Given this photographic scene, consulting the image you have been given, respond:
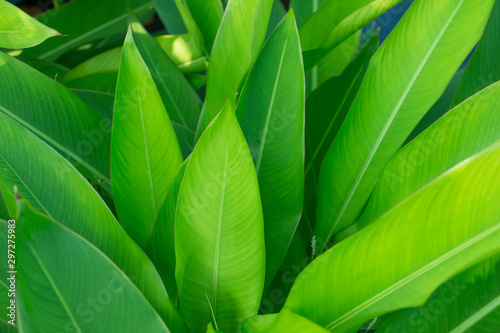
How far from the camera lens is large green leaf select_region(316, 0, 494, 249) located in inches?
19.2

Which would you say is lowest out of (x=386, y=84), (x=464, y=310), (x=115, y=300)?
(x=464, y=310)

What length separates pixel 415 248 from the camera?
0.36m

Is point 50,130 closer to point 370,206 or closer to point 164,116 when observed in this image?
point 164,116

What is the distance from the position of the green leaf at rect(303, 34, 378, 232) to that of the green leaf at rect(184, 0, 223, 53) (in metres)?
0.21

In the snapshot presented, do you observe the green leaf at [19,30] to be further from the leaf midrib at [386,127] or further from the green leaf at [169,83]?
the leaf midrib at [386,127]

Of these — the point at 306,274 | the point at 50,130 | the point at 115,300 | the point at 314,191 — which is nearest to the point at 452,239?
the point at 306,274

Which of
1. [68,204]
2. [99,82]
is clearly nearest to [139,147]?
[68,204]

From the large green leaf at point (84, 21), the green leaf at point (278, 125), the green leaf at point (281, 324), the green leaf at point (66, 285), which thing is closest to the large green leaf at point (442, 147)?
the green leaf at point (278, 125)

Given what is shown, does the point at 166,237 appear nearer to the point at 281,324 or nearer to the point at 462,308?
the point at 281,324

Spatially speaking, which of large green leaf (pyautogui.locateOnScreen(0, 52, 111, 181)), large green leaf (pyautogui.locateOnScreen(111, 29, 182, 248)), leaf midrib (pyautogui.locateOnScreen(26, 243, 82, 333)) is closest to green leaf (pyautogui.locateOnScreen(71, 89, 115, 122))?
large green leaf (pyautogui.locateOnScreen(0, 52, 111, 181))

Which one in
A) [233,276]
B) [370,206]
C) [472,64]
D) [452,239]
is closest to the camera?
[452,239]

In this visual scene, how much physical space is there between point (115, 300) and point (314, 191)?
43 cm

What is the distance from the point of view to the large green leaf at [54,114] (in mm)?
578

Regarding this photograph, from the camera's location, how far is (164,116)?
0.52 m
